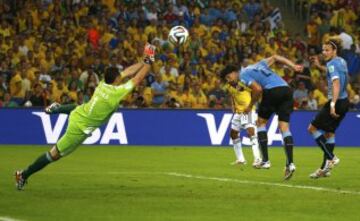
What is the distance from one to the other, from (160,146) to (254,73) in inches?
398

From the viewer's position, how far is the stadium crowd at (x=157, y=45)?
96.0ft

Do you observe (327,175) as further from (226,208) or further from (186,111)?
(186,111)

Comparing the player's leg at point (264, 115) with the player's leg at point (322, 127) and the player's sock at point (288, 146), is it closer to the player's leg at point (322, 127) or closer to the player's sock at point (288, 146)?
the player's sock at point (288, 146)

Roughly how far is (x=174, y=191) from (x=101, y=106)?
1.71m

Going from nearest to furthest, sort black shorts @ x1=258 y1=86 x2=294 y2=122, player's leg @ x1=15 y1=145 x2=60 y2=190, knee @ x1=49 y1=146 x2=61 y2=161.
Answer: player's leg @ x1=15 y1=145 x2=60 y2=190
knee @ x1=49 y1=146 x2=61 y2=161
black shorts @ x1=258 y1=86 x2=294 y2=122

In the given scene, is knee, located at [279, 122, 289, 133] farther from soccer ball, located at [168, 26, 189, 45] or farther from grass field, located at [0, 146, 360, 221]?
soccer ball, located at [168, 26, 189, 45]

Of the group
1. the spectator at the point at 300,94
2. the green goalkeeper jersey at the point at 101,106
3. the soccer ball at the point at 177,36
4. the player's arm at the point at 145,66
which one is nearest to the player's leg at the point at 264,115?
the soccer ball at the point at 177,36

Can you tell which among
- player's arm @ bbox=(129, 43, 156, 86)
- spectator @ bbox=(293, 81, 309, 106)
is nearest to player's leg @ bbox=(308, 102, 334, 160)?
player's arm @ bbox=(129, 43, 156, 86)

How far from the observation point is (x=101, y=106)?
1467 centimetres

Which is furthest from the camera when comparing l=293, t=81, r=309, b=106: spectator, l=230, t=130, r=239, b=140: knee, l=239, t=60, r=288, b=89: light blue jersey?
l=293, t=81, r=309, b=106: spectator

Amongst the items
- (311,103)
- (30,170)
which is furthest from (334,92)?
(311,103)

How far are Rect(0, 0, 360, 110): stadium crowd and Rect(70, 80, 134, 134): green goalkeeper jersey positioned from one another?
1366 centimetres

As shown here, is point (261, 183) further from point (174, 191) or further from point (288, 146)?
point (174, 191)

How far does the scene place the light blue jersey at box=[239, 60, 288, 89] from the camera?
17922 mm
